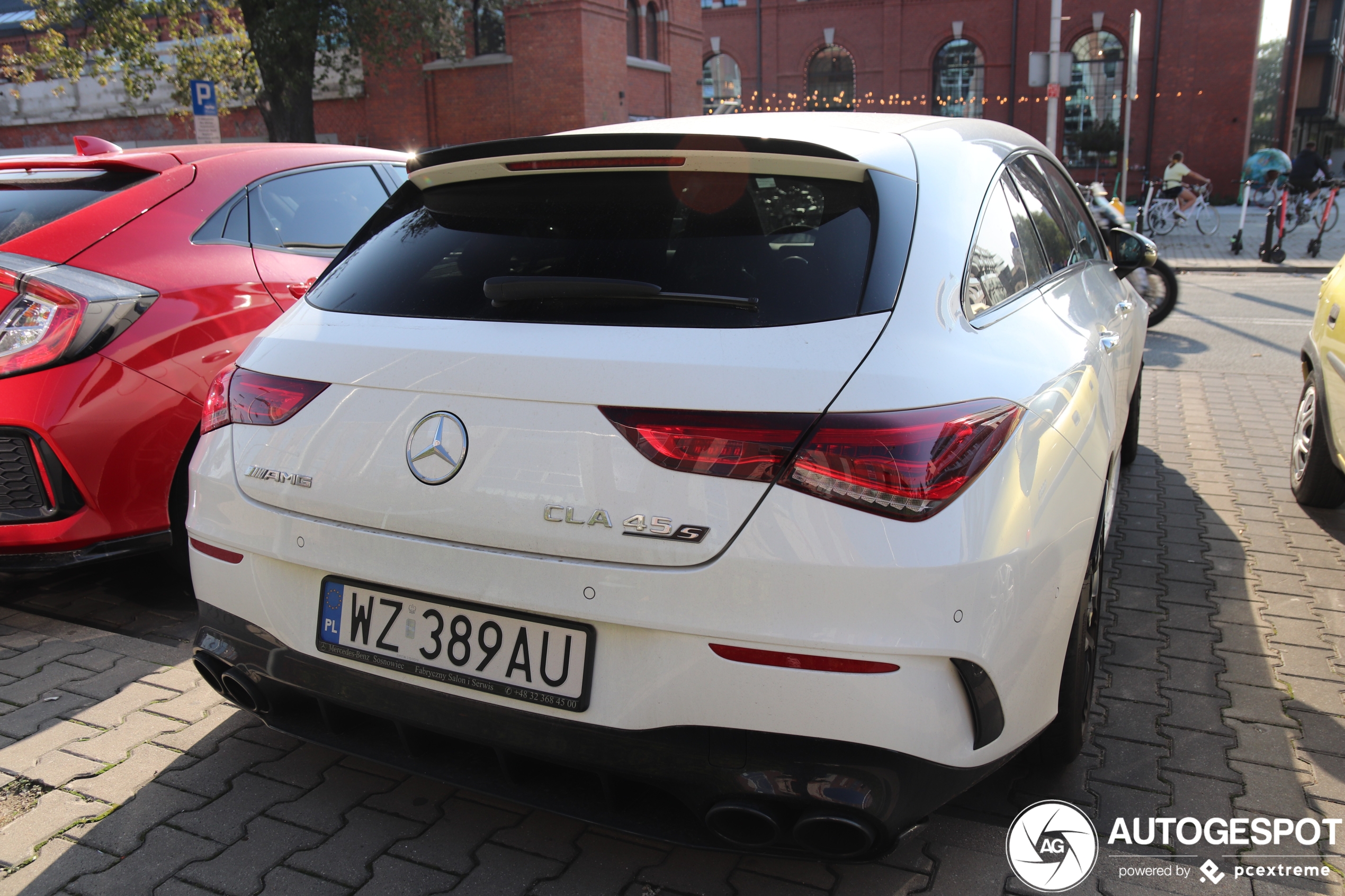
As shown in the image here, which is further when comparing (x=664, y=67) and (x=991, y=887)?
(x=664, y=67)

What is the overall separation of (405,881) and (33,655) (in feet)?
6.29

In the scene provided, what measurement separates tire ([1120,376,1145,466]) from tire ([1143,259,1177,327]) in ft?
Answer: 13.7

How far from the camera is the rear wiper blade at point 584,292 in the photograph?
188cm

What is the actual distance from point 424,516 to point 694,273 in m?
0.69

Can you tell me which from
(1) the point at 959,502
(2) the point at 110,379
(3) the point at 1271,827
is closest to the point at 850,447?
(1) the point at 959,502

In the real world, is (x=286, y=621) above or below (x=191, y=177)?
below

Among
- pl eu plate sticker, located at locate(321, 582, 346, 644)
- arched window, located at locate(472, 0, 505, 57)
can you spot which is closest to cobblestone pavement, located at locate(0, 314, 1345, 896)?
pl eu plate sticker, located at locate(321, 582, 346, 644)

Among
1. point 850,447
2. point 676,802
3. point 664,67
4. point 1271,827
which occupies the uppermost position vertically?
point 664,67

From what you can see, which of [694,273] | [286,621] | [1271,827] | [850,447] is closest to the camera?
[850,447]

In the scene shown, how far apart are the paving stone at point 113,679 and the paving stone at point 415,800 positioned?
1.11 meters

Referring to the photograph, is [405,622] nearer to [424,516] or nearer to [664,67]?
[424,516]

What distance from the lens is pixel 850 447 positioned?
168 cm

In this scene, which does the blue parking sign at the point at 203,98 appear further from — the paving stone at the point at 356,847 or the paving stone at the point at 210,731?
the paving stone at the point at 356,847

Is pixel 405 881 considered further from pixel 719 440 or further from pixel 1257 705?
pixel 1257 705
